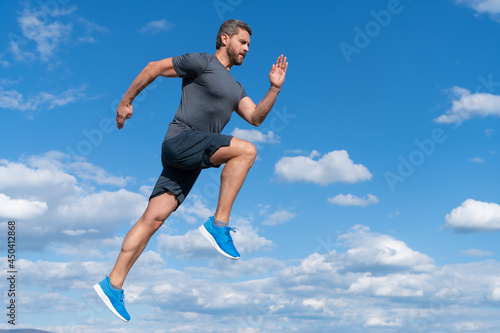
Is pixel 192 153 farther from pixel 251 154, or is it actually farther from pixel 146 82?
pixel 146 82

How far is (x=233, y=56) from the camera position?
6.19 metres

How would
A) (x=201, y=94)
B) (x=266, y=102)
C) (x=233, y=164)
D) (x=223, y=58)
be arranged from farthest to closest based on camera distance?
1. (x=223, y=58)
2. (x=266, y=102)
3. (x=201, y=94)
4. (x=233, y=164)

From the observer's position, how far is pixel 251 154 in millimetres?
5695

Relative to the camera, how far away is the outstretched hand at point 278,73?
231 inches

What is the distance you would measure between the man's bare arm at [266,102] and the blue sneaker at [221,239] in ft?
4.55

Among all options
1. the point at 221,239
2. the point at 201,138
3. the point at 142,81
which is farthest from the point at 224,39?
the point at 221,239

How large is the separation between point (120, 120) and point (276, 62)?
76.1 inches

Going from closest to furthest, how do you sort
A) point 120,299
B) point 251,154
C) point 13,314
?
point 251,154
point 120,299
point 13,314

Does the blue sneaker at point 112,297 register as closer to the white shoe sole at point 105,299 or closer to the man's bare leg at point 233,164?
the white shoe sole at point 105,299

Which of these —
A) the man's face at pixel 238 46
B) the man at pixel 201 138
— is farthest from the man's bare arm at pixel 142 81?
the man's face at pixel 238 46

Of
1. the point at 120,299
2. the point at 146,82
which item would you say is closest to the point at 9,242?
the point at 120,299

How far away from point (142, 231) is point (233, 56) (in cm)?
230

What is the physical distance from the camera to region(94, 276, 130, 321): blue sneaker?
19.7 feet

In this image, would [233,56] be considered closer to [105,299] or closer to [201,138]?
[201,138]
